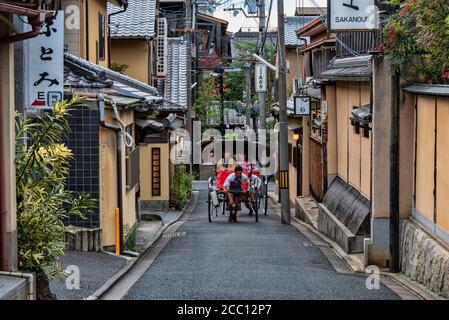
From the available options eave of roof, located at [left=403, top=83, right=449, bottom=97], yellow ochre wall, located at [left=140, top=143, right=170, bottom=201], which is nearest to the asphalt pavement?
eave of roof, located at [left=403, top=83, right=449, bottom=97]

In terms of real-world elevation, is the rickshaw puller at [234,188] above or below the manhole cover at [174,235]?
above

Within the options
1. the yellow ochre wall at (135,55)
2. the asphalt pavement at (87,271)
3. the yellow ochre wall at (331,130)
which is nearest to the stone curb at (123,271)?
the asphalt pavement at (87,271)

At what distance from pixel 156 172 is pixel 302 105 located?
26.7 ft

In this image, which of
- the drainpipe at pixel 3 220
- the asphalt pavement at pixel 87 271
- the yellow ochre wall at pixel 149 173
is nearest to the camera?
the drainpipe at pixel 3 220

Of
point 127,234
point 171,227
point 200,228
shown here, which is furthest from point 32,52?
point 171,227

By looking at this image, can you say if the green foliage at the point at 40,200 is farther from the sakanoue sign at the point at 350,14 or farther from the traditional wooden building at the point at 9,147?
the sakanoue sign at the point at 350,14

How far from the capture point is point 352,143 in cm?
2317

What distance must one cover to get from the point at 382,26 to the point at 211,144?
4137cm

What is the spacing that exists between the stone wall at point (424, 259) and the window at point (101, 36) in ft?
41.4

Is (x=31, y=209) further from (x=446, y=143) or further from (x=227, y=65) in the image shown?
(x=227, y=65)

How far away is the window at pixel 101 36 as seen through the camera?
25.7 meters

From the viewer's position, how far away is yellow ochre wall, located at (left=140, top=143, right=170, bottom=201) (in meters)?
36.2

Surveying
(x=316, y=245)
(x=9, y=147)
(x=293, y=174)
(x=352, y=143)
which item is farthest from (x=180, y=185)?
(x=9, y=147)

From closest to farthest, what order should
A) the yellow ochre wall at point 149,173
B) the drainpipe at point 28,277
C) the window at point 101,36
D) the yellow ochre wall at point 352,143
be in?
1. the drainpipe at point 28,277
2. the yellow ochre wall at point 352,143
3. the window at point 101,36
4. the yellow ochre wall at point 149,173
